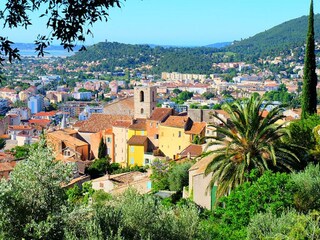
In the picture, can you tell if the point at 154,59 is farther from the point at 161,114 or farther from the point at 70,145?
the point at 161,114

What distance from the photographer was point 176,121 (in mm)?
30016

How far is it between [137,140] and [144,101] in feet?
17.6

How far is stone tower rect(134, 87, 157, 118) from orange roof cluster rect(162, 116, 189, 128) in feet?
16.7

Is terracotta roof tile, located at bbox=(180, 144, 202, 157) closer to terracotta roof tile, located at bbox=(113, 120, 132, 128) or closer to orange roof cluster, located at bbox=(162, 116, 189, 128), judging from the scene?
orange roof cluster, located at bbox=(162, 116, 189, 128)

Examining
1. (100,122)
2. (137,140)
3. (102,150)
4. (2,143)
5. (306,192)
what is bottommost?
(2,143)

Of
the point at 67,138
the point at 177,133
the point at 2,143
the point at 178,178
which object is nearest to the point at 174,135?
the point at 177,133

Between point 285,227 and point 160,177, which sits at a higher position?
point 285,227

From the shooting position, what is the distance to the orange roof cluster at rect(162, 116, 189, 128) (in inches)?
1165

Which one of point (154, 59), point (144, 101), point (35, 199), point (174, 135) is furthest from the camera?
point (154, 59)

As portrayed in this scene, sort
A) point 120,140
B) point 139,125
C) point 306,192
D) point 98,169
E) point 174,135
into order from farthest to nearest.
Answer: point 120,140, point 139,125, point 174,135, point 98,169, point 306,192

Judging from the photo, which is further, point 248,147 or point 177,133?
point 177,133

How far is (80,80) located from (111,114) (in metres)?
113

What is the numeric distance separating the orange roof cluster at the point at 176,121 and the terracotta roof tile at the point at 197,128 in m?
0.53

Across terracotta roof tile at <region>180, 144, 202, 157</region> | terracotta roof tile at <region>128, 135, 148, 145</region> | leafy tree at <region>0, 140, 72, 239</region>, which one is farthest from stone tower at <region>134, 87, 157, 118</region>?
leafy tree at <region>0, 140, 72, 239</region>
